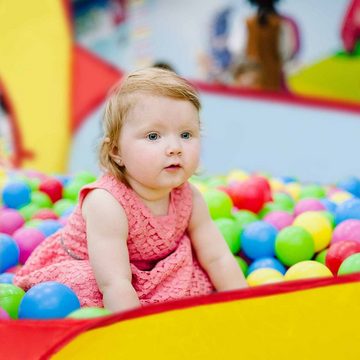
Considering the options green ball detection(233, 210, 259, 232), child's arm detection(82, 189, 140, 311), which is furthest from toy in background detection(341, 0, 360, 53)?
child's arm detection(82, 189, 140, 311)

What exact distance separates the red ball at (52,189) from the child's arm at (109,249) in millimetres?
597

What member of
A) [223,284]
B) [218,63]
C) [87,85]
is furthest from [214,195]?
[87,85]

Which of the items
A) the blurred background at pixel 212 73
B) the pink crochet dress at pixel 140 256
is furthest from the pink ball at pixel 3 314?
the blurred background at pixel 212 73

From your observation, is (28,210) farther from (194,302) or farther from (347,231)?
(194,302)

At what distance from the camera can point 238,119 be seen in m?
2.36

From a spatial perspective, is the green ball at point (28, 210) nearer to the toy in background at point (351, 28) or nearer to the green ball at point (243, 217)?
the green ball at point (243, 217)

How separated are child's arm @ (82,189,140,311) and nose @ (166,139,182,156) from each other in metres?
0.12

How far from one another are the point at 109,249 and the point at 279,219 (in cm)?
50

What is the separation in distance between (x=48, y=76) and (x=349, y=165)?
124cm

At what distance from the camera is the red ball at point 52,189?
5.08 ft

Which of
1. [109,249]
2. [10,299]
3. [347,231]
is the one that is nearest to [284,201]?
[347,231]

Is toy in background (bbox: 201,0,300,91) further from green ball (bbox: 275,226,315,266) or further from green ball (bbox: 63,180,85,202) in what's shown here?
green ball (bbox: 275,226,315,266)

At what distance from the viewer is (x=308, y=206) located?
4.49 feet

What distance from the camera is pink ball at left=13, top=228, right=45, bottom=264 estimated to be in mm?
1216
